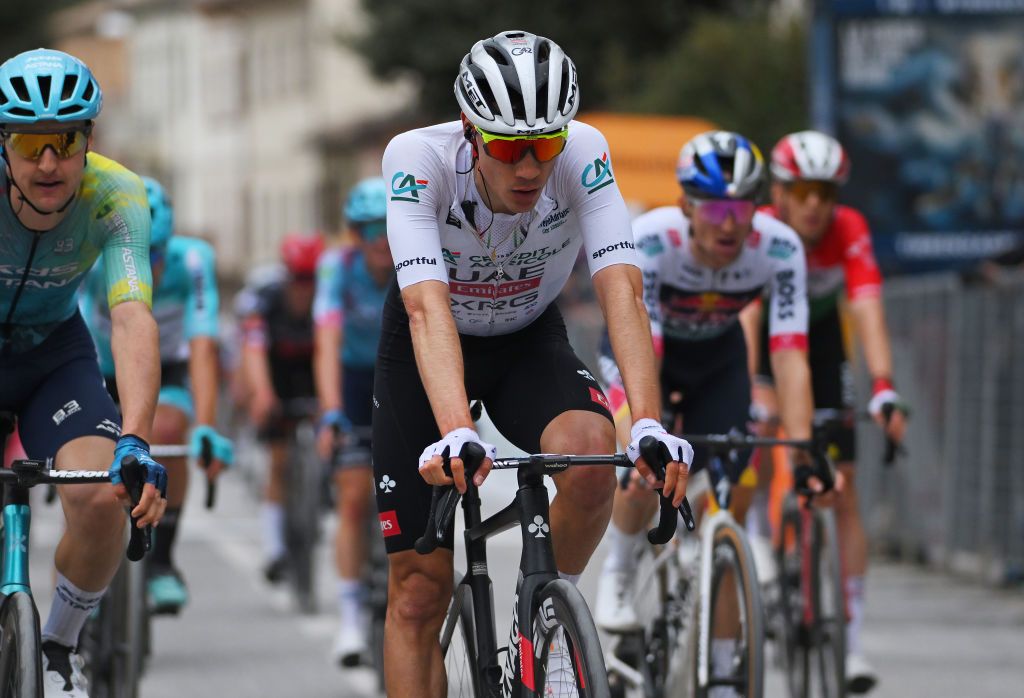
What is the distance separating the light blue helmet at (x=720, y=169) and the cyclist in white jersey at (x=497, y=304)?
5.02ft

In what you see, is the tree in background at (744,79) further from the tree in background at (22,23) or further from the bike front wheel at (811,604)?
the tree in background at (22,23)

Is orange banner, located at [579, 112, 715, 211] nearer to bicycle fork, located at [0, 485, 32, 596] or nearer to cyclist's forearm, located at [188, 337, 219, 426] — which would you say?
cyclist's forearm, located at [188, 337, 219, 426]

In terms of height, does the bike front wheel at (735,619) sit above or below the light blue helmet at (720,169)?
below

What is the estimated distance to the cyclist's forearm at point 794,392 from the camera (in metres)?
7.82

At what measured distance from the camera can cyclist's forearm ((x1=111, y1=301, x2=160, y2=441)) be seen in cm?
585

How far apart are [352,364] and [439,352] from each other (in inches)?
228

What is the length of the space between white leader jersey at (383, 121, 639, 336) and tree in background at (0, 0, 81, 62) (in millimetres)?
56463

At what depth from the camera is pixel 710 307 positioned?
8.00m

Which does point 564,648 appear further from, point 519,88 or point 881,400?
point 881,400

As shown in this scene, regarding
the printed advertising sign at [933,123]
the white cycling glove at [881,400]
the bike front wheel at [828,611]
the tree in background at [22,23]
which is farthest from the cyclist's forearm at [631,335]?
the tree in background at [22,23]

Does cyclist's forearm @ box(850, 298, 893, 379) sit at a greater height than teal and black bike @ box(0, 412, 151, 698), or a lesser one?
greater

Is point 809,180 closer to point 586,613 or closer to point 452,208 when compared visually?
point 452,208

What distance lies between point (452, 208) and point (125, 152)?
81603mm

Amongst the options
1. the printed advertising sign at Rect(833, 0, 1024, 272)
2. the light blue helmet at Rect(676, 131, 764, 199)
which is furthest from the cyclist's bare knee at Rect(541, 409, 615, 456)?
the printed advertising sign at Rect(833, 0, 1024, 272)
